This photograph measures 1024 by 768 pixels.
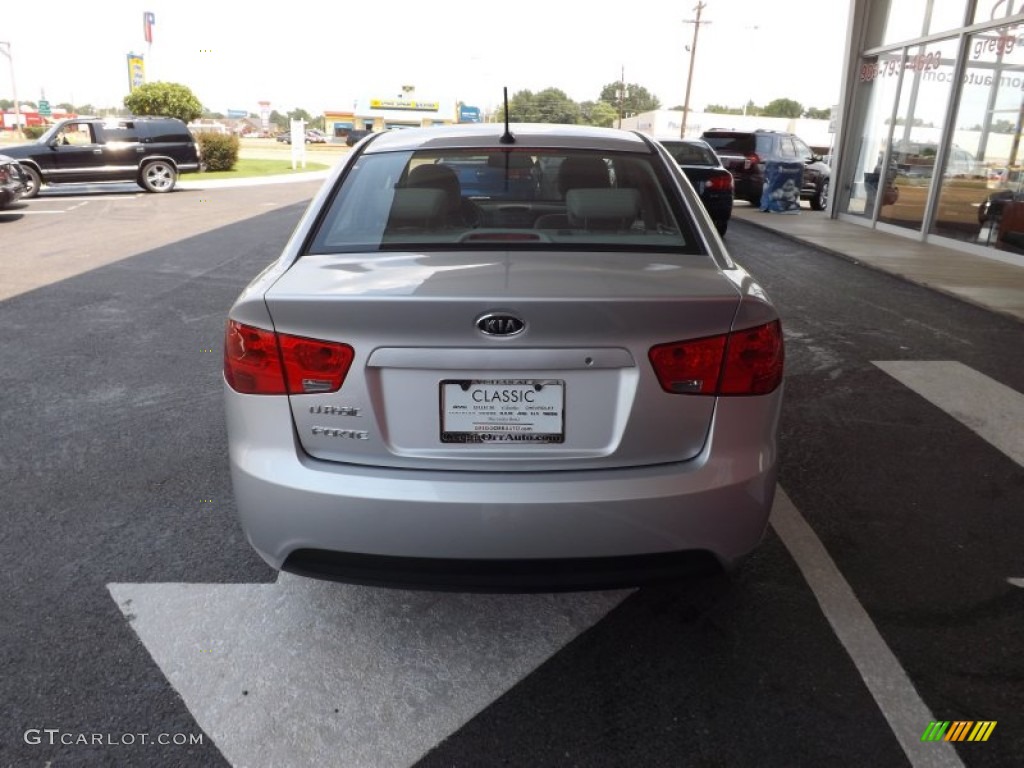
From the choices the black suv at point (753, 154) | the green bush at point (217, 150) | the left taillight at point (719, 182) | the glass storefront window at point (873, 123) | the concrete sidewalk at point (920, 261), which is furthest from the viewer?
the green bush at point (217, 150)

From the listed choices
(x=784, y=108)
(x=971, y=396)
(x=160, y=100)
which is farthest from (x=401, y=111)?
(x=971, y=396)

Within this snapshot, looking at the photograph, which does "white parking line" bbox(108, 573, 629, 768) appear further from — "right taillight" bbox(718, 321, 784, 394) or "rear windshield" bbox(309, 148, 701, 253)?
"rear windshield" bbox(309, 148, 701, 253)

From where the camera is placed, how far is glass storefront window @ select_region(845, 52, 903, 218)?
15359 millimetres

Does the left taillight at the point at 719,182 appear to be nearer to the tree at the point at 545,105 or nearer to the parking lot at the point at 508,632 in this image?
the parking lot at the point at 508,632

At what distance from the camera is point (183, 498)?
3629 millimetres

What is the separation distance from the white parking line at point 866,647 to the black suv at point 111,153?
1926 cm

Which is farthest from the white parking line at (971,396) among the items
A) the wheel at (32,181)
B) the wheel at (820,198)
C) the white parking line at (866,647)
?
the wheel at (32,181)

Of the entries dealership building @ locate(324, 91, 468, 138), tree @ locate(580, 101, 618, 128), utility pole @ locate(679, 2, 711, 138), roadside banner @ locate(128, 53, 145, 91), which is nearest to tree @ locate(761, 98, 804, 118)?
tree @ locate(580, 101, 618, 128)

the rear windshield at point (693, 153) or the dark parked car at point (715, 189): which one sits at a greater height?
the rear windshield at point (693, 153)

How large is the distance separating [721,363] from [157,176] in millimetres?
20899

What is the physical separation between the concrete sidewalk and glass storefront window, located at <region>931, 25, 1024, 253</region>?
0.45 metres

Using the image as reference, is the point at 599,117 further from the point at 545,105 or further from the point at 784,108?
the point at 784,108

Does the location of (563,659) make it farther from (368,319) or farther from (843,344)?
(843,344)

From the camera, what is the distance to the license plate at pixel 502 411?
2184mm
